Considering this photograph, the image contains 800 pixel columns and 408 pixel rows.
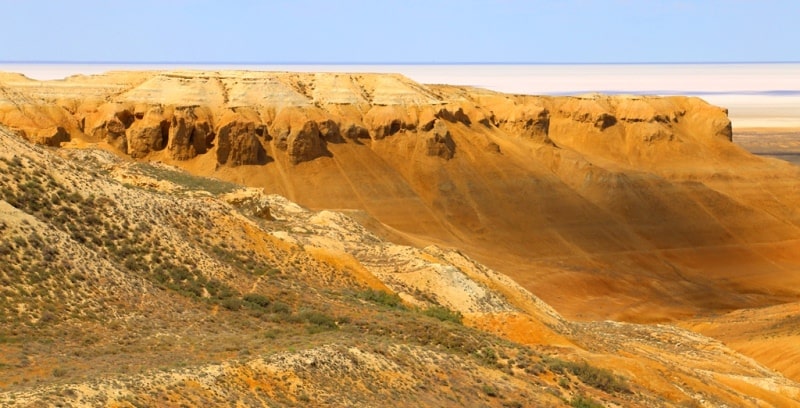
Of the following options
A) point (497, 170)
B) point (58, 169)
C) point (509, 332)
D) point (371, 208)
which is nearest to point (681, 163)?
point (497, 170)

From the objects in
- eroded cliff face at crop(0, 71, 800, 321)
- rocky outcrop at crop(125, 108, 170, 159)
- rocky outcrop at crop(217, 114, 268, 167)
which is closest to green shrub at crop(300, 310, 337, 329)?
eroded cliff face at crop(0, 71, 800, 321)

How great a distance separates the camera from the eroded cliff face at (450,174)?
234 feet

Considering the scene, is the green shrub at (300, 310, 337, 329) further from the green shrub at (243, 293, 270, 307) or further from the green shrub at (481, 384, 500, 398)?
the green shrub at (481, 384, 500, 398)

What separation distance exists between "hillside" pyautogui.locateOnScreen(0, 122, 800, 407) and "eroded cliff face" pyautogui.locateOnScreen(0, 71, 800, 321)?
29.3m

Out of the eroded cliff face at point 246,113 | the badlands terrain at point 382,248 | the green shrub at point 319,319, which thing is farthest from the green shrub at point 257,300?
the eroded cliff face at point 246,113

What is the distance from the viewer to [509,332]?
3378cm

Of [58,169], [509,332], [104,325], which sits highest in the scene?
[58,169]

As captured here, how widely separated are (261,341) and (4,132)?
34.2 feet

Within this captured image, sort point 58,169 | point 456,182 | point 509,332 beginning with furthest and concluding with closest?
point 456,182, point 509,332, point 58,169

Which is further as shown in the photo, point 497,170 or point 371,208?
point 497,170

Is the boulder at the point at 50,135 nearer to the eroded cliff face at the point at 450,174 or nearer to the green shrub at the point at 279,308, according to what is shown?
the eroded cliff face at the point at 450,174

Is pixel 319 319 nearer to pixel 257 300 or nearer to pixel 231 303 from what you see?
pixel 257 300

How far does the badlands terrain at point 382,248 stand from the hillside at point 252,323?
0.25 ft

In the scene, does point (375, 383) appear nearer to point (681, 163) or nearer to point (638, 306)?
point (638, 306)
